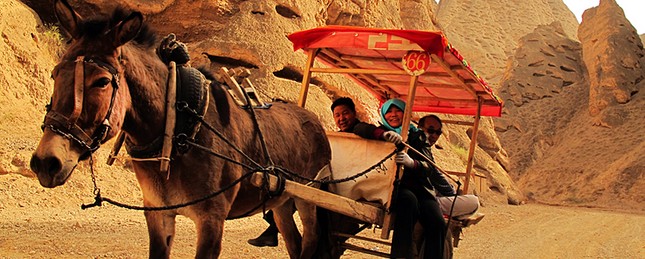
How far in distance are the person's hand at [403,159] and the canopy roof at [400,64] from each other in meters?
0.79

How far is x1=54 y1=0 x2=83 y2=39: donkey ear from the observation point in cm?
322

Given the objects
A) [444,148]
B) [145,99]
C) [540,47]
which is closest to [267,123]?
[145,99]

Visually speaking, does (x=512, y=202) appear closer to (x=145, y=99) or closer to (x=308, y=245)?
(x=308, y=245)

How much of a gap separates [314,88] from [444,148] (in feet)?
22.9

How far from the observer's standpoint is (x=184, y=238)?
27.3 feet

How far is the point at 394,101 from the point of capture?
5641 mm

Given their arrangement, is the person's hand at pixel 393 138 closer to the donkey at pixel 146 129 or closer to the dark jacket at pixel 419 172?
the dark jacket at pixel 419 172

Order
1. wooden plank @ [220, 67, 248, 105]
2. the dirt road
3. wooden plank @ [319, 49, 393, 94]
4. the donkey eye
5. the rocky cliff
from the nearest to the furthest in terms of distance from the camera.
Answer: the donkey eye, wooden plank @ [220, 67, 248, 105], wooden plank @ [319, 49, 393, 94], the dirt road, the rocky cliff

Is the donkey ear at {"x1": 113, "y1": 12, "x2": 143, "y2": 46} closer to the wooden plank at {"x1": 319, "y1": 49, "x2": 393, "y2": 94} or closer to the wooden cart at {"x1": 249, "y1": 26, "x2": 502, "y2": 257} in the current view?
the wooden cart at {"x1": 249, "y1": 26, "x2": 502, "y2": 257}

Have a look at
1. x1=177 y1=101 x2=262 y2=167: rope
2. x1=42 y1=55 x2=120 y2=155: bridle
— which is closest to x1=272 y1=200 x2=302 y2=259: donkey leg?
x1=177 y1=101 x2=262 y2=167: rope

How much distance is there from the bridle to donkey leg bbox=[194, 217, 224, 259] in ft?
2.90

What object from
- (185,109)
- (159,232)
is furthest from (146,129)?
(159,232)

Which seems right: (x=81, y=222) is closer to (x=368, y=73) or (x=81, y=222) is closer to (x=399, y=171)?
(x=368, y=73)

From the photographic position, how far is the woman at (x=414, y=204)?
5.10 metres
